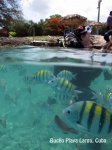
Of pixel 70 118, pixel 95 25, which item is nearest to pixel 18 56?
pixel 70 118

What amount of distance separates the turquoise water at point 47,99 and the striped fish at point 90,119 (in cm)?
125

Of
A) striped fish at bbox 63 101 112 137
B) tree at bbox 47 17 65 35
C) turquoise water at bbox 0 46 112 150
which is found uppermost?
tree at bbox 47 17 65 35

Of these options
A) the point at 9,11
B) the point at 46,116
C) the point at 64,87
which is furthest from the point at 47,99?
the point at 9,11

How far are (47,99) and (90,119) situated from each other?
4.94 meters

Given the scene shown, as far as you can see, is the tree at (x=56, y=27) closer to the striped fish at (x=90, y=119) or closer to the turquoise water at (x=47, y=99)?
the turquoise water at (x=47, y=99)

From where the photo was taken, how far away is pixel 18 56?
11250 mm

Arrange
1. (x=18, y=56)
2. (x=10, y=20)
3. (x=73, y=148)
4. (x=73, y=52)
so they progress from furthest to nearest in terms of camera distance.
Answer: (x=10, y=20)
(x=18, y=56)
(x=73, y=52)
(x=73, y=148)

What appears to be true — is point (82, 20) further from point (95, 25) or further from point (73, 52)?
point (73, 52)

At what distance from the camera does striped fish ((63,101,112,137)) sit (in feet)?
9.48

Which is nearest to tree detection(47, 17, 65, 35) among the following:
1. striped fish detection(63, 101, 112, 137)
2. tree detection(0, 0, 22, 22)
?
tree detection(0, 0, 22, 22)

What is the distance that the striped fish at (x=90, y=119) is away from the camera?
9.48 ft

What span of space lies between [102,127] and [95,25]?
35.0m

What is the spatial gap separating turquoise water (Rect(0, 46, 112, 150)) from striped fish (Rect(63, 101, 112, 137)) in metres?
1.25

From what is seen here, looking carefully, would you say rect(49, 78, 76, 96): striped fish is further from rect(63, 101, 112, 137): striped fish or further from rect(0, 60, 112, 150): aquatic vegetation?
rect(63, 101, 112, 137): striped fish
